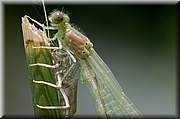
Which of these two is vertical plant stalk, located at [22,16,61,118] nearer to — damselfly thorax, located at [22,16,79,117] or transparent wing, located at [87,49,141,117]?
damselfly thorax, located at [22,16,79,117]

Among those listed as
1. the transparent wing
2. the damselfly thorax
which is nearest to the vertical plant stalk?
the damselfly thorax

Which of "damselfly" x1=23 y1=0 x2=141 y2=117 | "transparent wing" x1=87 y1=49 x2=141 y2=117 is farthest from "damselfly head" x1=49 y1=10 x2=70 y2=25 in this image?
"transparent wing" x1=87 y1=49 x2=141 y2=117

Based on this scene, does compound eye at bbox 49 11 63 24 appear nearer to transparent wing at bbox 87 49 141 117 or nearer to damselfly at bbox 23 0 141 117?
damselfly at bbox 23 0 141 117

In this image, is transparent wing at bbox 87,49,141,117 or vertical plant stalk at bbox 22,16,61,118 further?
transparent wing at bbox 87,49,141,117

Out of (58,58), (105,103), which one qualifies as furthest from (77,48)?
(105,103)

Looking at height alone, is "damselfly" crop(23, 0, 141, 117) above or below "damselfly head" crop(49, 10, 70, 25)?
below

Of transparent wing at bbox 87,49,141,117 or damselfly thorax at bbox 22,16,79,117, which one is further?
transparent wing at bbox 87,49,141,117

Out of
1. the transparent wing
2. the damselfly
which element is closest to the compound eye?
the damselfly
